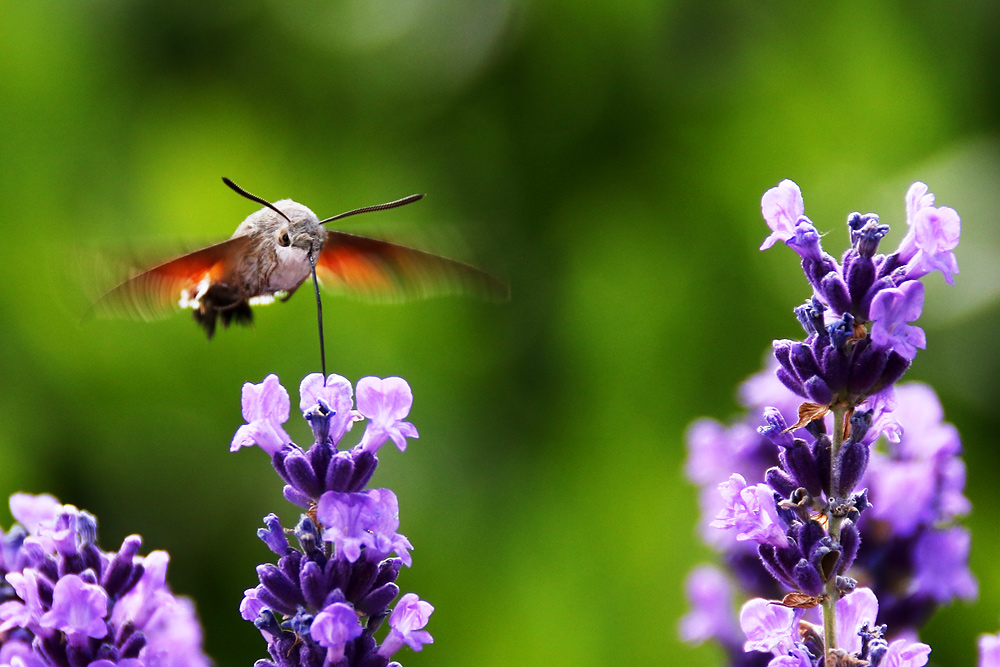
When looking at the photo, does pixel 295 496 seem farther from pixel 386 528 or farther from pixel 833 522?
pixel 833 522

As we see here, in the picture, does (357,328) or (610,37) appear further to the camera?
(610,37)

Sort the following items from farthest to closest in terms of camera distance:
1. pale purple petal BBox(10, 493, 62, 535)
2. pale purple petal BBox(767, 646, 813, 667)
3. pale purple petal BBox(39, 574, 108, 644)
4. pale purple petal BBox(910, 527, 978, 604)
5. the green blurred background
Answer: the green blurred background, pale purple petal BBox(910, 527, 978, 604), pale purple petal BBox(10, 493, 62, 535), pale purple petal BBox(39, 574, 108, 644), pale purple petal BBox(767, 646, 813, 667)

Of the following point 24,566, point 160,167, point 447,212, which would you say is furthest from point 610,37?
point 24,566

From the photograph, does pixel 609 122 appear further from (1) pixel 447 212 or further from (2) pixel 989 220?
(2) pixel 989 220

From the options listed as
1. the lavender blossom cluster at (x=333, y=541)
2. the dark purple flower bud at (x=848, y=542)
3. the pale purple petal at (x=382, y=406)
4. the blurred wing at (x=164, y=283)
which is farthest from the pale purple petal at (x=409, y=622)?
the blurred wing at (x=164, y=283)

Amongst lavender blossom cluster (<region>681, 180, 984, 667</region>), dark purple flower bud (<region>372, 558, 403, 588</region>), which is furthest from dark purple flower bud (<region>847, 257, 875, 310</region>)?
dark purple flower bud (<region>372, 558, 403, 588</region>)

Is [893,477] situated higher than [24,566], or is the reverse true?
[893,477]

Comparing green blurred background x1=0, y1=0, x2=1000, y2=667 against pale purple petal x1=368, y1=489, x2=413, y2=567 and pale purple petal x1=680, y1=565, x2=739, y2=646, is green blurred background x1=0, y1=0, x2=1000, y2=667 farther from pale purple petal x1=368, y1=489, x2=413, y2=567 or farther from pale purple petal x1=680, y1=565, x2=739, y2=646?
pale purple petal x1=368, y1=489, x2=413, y2=567
